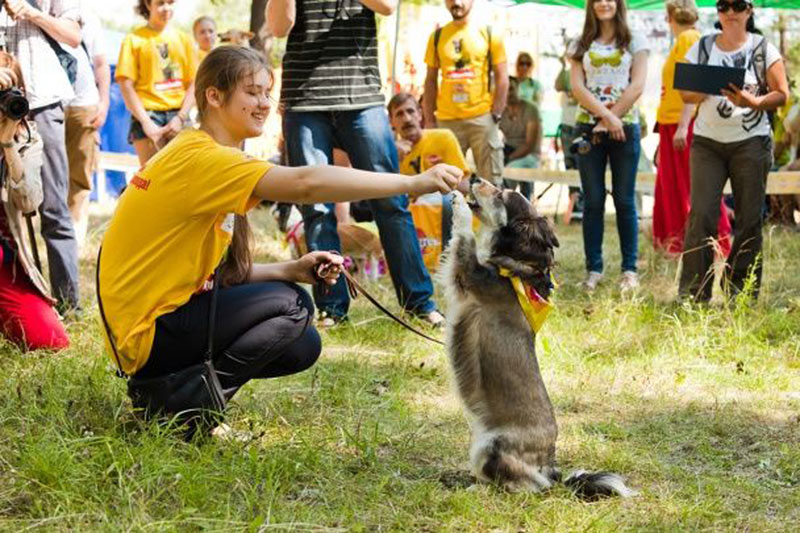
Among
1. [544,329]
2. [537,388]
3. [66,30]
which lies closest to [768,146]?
[544,329]

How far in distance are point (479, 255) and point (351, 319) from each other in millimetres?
2135

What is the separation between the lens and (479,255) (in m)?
3.87

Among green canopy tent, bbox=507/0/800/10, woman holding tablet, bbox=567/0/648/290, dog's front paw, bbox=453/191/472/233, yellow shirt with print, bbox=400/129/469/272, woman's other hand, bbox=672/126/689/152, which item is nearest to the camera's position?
dog's front paw, bbox=453/191/472/233

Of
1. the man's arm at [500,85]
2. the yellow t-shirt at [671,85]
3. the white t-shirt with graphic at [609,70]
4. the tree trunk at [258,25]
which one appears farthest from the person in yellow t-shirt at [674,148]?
the tree trunk at [258,25]

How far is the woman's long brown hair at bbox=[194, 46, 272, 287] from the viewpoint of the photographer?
11.6 feet

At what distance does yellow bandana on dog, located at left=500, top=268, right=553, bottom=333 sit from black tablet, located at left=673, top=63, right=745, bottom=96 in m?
2.73

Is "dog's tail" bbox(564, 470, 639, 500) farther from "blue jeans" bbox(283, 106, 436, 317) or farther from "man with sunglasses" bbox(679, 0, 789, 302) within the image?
"man with sunglasses" bbox(679, 0, 789, 302)

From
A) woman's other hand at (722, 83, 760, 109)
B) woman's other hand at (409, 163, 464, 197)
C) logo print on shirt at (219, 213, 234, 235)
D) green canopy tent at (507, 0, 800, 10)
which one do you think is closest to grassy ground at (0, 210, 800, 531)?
logo print on shirt at (219, 213, 234, 235)

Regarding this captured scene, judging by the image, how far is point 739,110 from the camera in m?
6.09

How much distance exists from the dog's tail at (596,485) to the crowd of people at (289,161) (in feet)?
3.44

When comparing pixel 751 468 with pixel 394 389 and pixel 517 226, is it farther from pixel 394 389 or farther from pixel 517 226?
pixel 394 389

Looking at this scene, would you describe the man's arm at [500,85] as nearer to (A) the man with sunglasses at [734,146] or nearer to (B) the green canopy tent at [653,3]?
(A) the man with sunglasses at [734,146]

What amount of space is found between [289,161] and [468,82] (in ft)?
9.36

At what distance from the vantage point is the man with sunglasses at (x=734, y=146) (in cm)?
602
